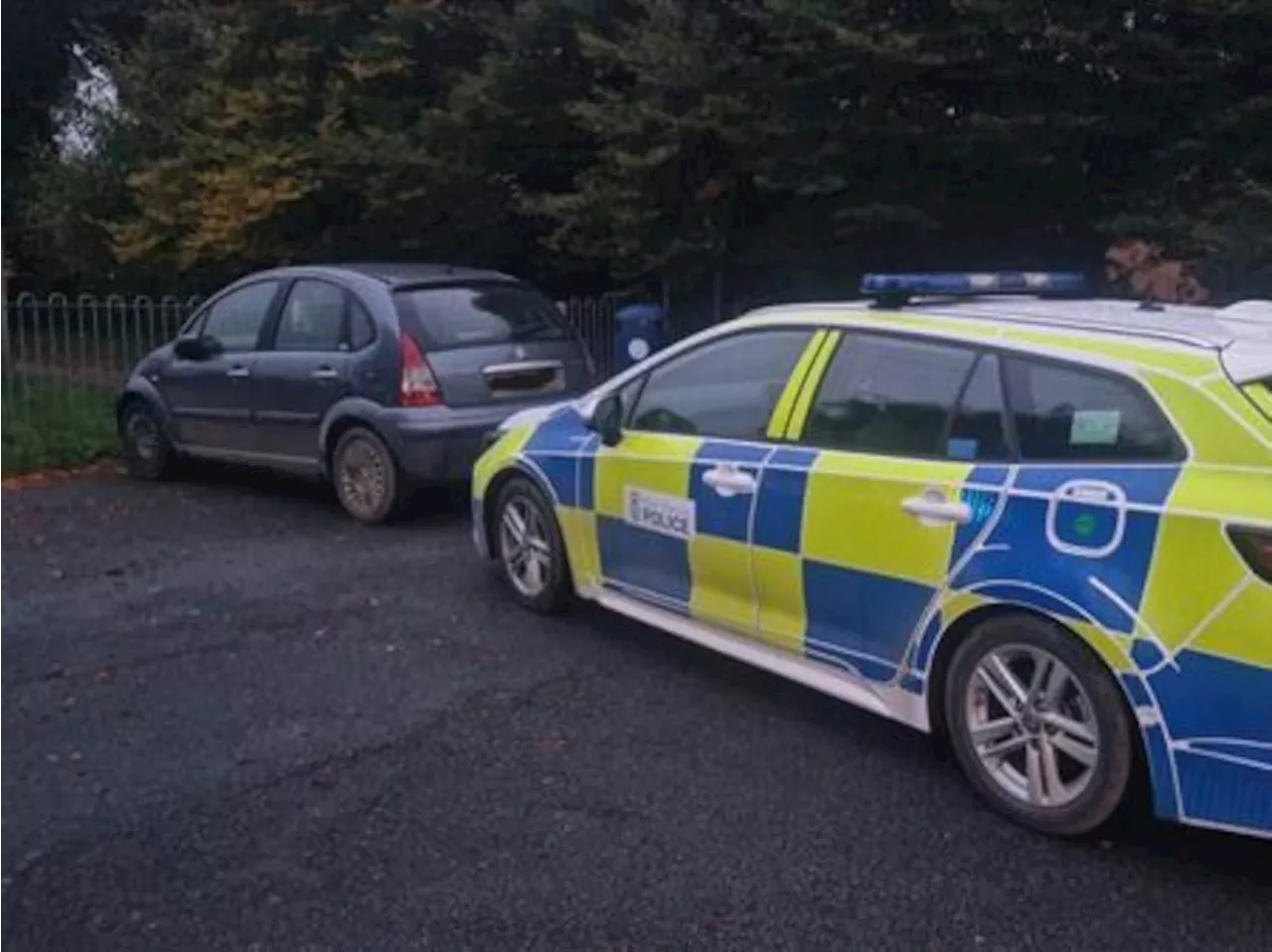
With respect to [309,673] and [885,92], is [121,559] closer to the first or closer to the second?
[309,673]

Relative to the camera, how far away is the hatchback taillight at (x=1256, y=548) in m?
3.53

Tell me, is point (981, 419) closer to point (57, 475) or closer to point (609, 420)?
point (609, 420)

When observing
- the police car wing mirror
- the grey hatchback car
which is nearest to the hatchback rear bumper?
the grey hatchback car

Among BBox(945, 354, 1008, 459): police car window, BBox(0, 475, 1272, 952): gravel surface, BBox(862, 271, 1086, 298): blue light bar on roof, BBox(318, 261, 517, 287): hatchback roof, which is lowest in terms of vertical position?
BBox(0, 475, 1272, 952): gravel surface

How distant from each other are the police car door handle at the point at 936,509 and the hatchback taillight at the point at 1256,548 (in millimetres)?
821

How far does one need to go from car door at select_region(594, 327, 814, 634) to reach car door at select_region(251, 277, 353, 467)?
3121 millimetres

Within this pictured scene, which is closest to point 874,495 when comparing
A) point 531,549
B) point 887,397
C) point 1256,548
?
point 887,397

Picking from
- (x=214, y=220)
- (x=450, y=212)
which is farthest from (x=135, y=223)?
(x=450, y=212)

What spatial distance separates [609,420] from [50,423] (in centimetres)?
682

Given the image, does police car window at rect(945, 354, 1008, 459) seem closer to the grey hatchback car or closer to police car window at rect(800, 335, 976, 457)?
police car window at rect(800, 335, 976, 457)

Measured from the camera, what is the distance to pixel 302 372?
28.6 feet

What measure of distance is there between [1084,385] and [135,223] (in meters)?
12.4

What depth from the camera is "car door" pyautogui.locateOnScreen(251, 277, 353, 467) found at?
8.56 m

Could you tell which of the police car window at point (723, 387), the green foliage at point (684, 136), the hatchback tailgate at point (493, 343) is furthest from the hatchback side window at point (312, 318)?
the police car window at point (723, 387)
